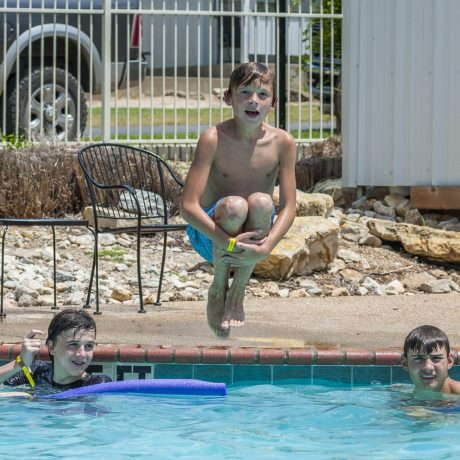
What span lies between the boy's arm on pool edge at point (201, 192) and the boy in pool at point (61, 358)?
0.71 m

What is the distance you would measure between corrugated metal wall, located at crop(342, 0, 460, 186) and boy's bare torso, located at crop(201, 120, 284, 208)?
14.2ft

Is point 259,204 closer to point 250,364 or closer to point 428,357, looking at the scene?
point 250,364

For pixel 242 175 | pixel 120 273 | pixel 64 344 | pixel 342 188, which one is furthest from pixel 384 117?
pixel 64 344

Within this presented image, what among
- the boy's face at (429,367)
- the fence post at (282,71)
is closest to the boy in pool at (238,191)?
the boy's face at (429,367)

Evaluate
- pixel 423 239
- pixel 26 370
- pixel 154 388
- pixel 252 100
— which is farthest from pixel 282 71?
pixel 26 370

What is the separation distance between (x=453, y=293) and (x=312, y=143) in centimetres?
416

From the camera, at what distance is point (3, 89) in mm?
11531

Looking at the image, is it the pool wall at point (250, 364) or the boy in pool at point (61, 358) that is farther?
the pool wall at point (250, 364)

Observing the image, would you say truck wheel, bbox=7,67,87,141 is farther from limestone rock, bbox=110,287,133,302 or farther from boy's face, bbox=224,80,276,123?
boy's face, bbox=224,80,276,123

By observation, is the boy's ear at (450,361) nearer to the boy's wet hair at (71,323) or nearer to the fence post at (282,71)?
the boy's wet hair at (71,323)

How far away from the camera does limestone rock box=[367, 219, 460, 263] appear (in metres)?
9.18

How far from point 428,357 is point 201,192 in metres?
1.37

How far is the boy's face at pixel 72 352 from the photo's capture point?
5270 mm

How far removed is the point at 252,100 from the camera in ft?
19.1
